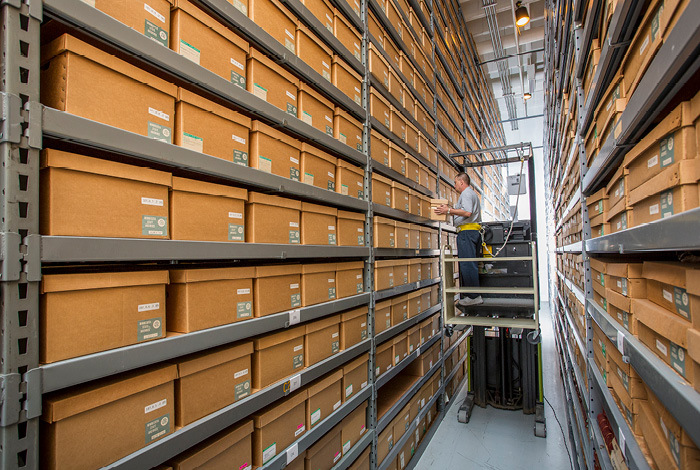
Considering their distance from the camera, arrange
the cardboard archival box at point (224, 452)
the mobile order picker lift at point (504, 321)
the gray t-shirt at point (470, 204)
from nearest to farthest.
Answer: the cardboard archival box at point (224, 452) → the mobile order picker lift at point (504, 321) → the gray t-shirt at point (470, 204)

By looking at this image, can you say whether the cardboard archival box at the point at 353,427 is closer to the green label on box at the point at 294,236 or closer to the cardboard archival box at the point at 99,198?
the green label on box at the point at 294,236

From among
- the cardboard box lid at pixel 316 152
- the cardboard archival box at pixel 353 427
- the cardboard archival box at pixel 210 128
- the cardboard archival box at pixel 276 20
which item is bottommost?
the cardboard archival box at pixel 353 427

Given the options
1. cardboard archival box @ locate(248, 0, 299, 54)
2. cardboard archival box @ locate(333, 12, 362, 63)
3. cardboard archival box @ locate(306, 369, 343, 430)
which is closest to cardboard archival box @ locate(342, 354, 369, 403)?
cardboard archival box @ locate(306, 369, 343, 430)

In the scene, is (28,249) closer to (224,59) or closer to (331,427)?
(224,59)

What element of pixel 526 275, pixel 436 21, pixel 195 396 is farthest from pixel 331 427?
pixel 436 21

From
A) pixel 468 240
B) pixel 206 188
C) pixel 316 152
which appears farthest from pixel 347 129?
pixel 468 240

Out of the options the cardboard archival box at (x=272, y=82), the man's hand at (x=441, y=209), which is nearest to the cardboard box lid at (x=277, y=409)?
the cardboard archival box at (x=272, y=82)

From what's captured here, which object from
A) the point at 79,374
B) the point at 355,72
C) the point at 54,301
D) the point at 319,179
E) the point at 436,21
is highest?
the point at 436,21

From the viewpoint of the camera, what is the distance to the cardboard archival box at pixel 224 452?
1332mm

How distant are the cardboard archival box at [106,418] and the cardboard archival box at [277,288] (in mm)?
513

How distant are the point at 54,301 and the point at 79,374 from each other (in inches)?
8.2

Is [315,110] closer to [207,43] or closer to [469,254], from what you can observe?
[207,43]

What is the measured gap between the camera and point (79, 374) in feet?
3.27

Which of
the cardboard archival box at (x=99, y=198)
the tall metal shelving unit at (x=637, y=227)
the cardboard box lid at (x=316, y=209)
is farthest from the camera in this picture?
the cardboard box lid at (x=316, y=209)
